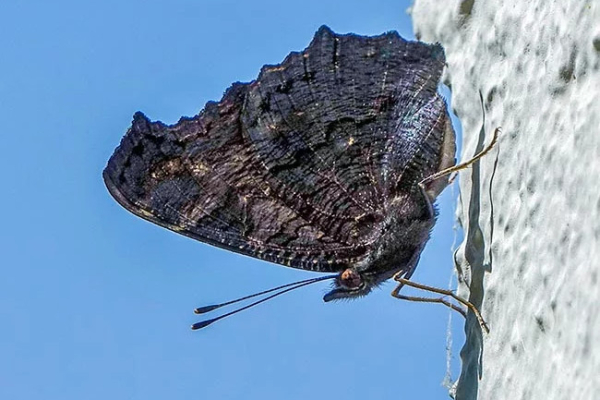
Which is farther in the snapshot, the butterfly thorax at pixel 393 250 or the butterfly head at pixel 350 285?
the butterfly head at pixel 350 285

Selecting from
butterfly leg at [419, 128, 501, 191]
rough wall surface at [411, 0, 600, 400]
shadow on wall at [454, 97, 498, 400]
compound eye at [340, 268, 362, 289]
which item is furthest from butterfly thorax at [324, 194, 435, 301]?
shadow on wall at [454, 97, 498, 400]

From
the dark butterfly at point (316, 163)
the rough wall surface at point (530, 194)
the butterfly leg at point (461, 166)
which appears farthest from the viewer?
the dark butterfly at point (316, 163)

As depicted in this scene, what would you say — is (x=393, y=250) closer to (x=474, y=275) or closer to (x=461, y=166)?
(x=461, y=166)

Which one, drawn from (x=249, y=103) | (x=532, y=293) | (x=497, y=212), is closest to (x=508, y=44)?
(x=497, y=212)

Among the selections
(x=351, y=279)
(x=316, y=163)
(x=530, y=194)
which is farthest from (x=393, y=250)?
(x=530, y=194)

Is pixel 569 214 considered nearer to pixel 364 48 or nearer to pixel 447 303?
pixel 447 303

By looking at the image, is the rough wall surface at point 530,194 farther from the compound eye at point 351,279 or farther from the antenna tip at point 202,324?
the antenna tip at point 202,324

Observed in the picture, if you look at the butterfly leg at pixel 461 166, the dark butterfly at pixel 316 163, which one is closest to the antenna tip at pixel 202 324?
the dark butterfly at pixel 316 163

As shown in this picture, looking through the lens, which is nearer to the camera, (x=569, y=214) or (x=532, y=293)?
(x=569, y=214)

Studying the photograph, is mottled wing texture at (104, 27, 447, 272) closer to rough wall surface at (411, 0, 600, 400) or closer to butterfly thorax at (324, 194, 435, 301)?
butterfly thorax at (324, 194, 435, 301)
